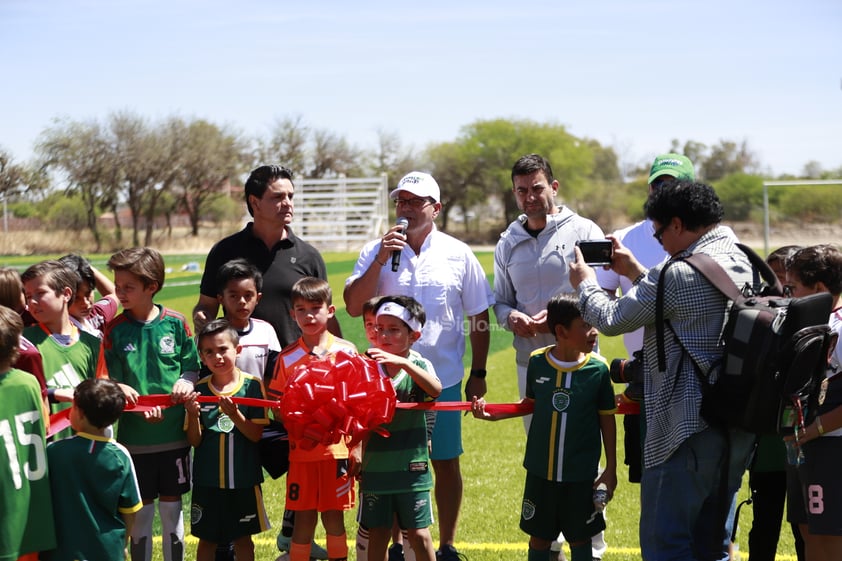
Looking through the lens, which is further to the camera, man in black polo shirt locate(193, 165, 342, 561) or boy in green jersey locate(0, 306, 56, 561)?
man in black polo shirt locate(193, 165, 342, 561)

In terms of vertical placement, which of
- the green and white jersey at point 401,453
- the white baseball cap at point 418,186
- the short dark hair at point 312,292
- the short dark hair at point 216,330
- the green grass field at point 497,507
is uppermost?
the white baseball cap at point 418,186

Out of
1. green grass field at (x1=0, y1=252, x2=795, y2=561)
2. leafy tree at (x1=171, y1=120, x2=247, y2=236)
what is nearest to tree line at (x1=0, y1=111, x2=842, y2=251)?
leafy tree at (x1=171, y1=120, x2=247, y2=236)

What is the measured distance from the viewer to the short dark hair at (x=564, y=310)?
4.20 meters

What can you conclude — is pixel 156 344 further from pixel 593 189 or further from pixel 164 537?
pixel 593 189

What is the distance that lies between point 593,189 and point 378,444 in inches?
2847

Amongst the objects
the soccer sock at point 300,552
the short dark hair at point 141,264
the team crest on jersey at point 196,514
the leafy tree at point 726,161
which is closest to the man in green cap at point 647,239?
the soccer sock at point 300,552

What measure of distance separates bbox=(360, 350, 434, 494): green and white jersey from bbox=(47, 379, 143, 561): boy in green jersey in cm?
107

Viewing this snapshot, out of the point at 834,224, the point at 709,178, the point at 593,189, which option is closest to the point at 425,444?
the point at 834,224

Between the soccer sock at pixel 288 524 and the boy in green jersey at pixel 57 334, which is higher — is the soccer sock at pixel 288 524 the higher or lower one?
the lower one

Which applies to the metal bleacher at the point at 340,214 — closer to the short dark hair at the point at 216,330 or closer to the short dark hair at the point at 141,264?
the short dark hair at the point at 141,264

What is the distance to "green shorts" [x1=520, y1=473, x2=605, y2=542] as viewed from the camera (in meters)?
4.11

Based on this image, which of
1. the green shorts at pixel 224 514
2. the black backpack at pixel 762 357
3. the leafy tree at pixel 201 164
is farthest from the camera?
the leafy tree at pixel 201 164

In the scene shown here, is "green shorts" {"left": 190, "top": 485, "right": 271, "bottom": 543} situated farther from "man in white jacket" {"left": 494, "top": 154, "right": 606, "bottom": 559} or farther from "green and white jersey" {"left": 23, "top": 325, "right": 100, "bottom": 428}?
"man in white jacket" {"left": 494, "top": 154, "right": 606, "bottom": 559}

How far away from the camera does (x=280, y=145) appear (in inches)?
2498
